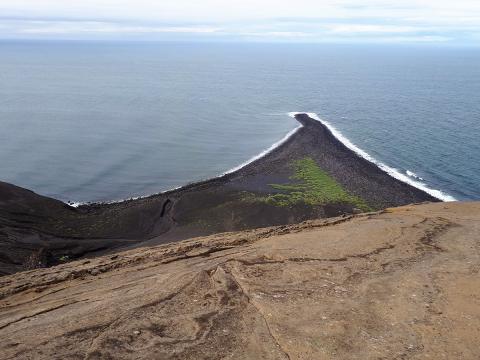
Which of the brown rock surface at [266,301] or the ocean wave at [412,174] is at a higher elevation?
the brown rock surface at [266,301]

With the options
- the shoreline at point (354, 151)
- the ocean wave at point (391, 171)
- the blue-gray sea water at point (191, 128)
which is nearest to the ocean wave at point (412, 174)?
the shoreline at point (354, 151)

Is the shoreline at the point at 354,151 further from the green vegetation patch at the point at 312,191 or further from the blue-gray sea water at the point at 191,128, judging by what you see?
the green vegetation patch at the point at 312,191

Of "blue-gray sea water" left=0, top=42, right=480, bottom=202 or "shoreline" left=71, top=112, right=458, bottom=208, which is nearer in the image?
"shoreline" left=71, top=112, right=458, bottom=208

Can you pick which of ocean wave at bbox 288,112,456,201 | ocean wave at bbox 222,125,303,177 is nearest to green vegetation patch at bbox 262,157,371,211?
ocean wave at bbox 222,125,303,177

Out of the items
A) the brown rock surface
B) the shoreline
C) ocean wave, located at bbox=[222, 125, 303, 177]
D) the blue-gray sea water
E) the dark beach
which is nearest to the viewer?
the brown rock surface

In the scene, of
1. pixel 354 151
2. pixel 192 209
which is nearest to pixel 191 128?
pixel 354 151

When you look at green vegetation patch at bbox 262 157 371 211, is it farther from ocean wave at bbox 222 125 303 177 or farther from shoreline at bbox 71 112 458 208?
shoreline at bbox 71 112 458 208

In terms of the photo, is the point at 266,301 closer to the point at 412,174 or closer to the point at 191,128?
the point at 412,174
